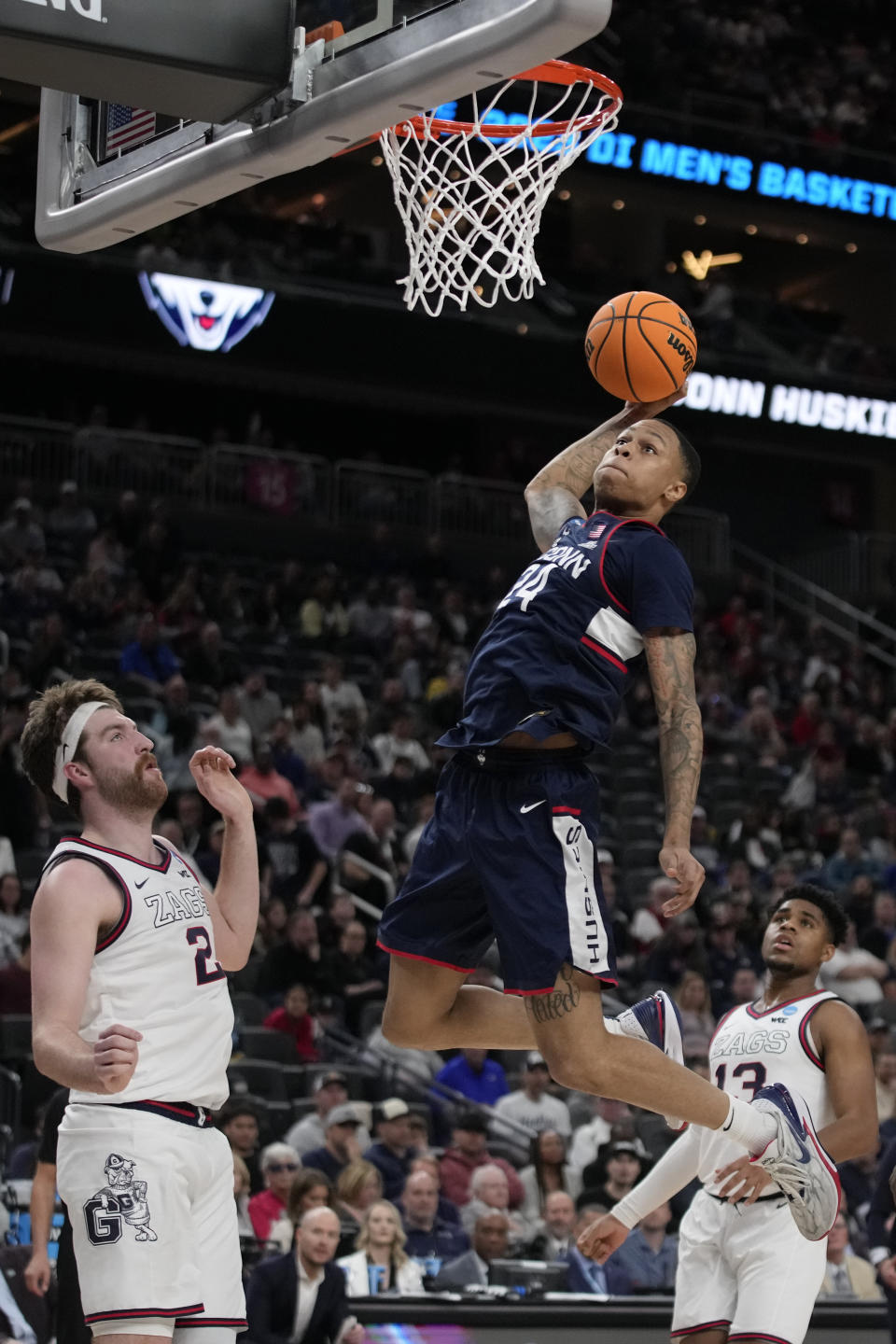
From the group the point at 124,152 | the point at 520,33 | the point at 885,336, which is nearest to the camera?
the point at 520,33

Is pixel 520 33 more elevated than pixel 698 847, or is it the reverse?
pixel 520 33

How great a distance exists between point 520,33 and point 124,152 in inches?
65.8

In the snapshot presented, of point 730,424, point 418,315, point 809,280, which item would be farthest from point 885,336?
point 418,315

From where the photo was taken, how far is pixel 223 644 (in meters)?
17.5

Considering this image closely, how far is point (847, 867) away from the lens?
1656cm

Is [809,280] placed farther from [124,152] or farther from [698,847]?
[124,152]

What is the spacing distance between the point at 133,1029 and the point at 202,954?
39cm

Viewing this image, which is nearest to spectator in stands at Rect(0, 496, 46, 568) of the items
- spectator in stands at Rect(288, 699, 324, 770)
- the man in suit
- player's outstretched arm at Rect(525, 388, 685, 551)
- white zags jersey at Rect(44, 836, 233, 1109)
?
spectator in stands at Rect(288, 699, 324, 770)

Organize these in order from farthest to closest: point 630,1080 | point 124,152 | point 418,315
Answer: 1. point 418,315
2. point 124,152
3. point 630,1080

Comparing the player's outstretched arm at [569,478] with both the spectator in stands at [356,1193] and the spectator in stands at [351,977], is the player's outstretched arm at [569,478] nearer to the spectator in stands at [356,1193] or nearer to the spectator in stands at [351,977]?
the spectator in stands at [356,1193]

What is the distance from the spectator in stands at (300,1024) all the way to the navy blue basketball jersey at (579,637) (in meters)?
7.09

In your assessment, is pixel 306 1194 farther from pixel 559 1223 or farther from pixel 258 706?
pixel 258 706

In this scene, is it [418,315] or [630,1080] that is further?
[418,315]

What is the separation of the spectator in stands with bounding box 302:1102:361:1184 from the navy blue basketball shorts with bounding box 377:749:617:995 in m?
5.23
